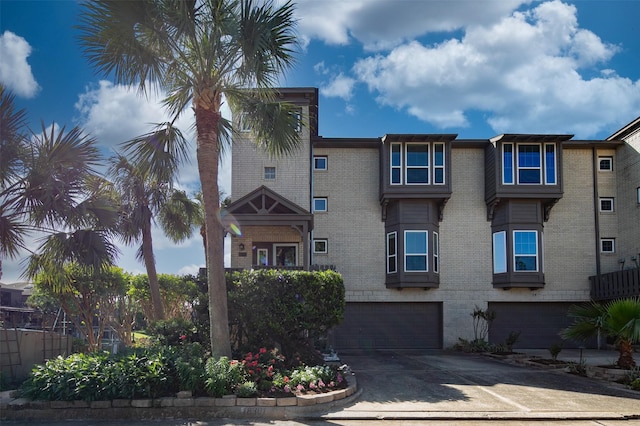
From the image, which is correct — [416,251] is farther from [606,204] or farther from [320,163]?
[606,204]

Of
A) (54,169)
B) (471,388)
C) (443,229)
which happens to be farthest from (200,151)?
(443,229)

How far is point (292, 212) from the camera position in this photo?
21.2 metres

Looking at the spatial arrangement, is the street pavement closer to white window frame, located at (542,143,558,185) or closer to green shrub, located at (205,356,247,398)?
green shrub, located at (205,356,247,398)

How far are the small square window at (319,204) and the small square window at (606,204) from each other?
41.3ft

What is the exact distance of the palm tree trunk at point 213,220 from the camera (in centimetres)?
1200

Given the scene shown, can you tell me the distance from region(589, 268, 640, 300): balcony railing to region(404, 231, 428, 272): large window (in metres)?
7.48

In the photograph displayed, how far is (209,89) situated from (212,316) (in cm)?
509

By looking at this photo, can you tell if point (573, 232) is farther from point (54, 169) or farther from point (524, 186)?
point (54, 169)

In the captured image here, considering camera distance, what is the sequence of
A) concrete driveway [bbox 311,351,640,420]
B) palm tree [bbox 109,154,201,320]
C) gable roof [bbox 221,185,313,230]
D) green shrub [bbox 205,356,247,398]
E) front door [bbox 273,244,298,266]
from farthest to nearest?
front door [bbox 273,244,298,266], gable roof [bbox 221,185,313,230], palm tree [bbox 109,154,201,320], concrete driveway [bbox 311,351,640,420], green shrub [bbox 205,356,247,398]

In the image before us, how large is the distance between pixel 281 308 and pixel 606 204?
18039mm

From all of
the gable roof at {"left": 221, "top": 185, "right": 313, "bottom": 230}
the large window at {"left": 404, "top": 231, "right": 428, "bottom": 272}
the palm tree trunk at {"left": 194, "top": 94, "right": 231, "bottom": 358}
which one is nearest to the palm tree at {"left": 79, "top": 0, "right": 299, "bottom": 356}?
the palm tree trunk at {"left": 194, "top": 94, "right": 231, "bottom": 358}

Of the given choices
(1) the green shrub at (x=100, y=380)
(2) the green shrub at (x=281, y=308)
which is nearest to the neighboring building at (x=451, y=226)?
(2) the green shrub at (x=281, y=308)

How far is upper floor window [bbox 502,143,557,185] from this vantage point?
23719 mm

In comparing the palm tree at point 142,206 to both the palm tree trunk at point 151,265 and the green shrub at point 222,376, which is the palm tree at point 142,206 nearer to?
the palm tree trunk at point 151,265
